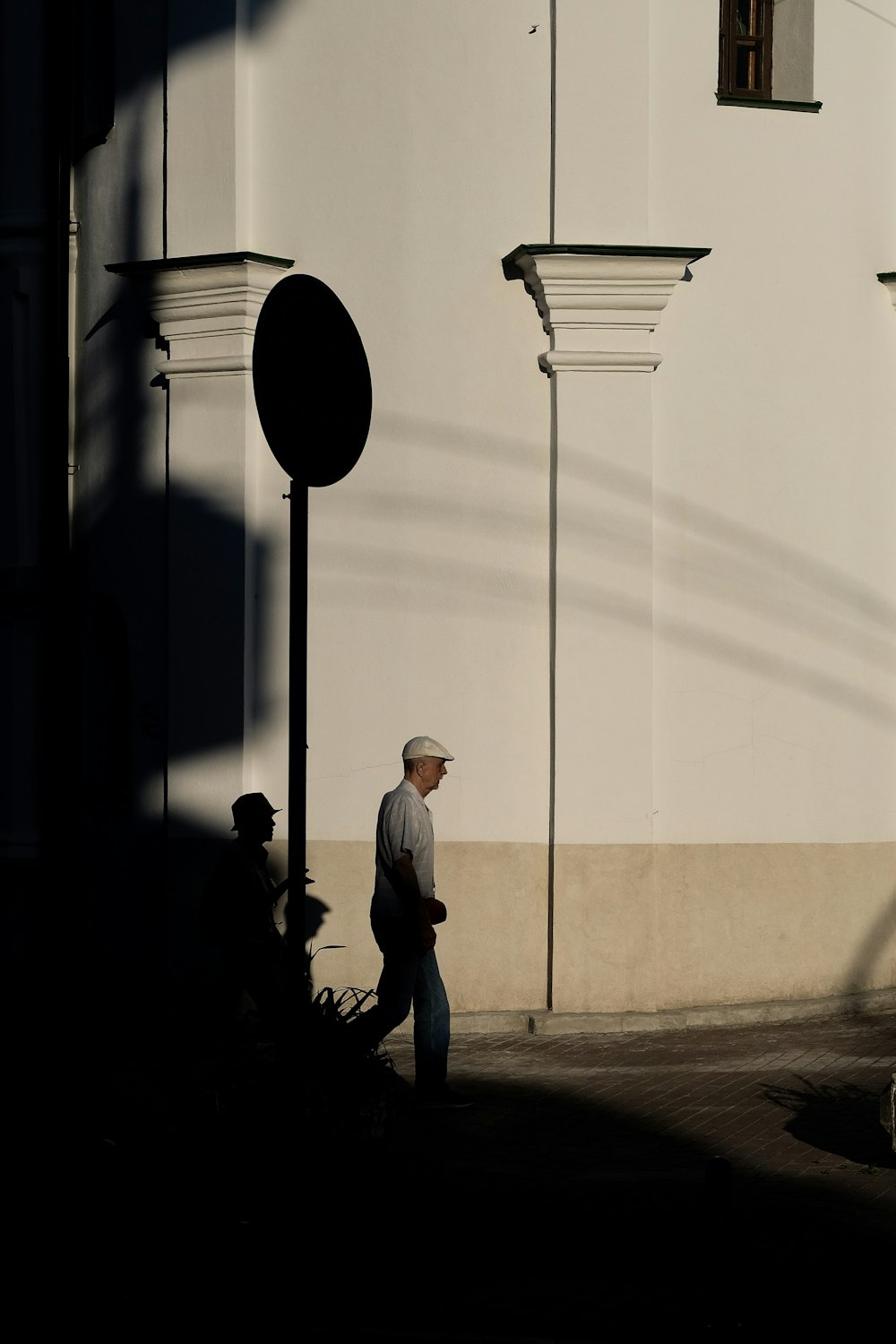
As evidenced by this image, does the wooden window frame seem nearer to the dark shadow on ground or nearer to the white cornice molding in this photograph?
the white cornice molding

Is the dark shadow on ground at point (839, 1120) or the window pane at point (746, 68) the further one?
the window pane at point (746, 68)

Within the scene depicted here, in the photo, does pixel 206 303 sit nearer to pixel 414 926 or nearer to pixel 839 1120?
pixel 414 926

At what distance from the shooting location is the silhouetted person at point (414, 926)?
A: 30.3 ft

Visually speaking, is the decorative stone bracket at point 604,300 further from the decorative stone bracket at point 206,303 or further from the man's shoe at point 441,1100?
the man's shoe at point 441,1100

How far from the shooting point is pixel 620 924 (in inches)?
454

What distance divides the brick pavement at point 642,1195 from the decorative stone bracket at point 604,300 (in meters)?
4.29

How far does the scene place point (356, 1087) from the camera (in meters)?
7.52

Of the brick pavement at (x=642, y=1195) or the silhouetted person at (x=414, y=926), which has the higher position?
the silhouetted person at (x=414, y=926)

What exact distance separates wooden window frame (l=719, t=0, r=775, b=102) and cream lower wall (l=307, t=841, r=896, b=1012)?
5.12 meters

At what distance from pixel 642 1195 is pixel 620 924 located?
4.20 metres

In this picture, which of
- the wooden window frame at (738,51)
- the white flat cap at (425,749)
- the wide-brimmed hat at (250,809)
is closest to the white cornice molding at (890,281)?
the wooden window frame at (738,51)

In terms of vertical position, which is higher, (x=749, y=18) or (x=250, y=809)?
(x=749, y=18)

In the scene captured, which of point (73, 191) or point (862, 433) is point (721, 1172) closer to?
point (862, 433)

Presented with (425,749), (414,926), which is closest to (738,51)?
(425,749)
